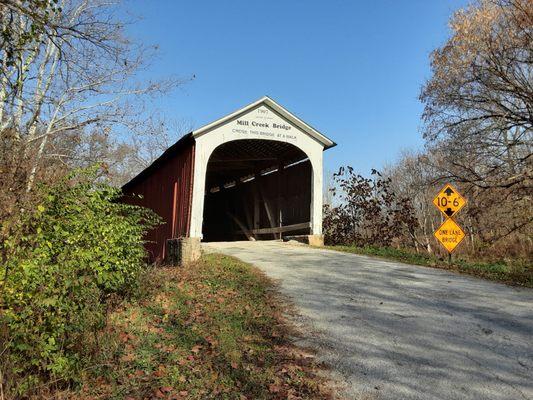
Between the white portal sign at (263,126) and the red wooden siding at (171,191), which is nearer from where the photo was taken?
the red wooden siding at (171,191)

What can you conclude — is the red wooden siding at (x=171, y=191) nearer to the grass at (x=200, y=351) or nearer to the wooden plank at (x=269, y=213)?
the wooden plank at (x=269, y=213)

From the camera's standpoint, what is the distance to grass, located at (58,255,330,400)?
3807 mm

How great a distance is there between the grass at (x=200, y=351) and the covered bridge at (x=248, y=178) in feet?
12.6

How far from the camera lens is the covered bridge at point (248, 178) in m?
11.9

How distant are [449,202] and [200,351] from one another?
724 cm

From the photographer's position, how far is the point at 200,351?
15.0 ft

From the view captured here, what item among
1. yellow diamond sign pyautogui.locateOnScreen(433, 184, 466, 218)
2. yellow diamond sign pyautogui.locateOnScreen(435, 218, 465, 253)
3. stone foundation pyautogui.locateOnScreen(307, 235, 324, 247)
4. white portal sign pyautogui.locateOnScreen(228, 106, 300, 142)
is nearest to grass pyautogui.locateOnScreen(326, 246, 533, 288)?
yellow diamond sign pyautogui.locateOnScreen(435, 218, 465, 253)

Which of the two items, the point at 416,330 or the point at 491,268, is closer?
the point at 416,330

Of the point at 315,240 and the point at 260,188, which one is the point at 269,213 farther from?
the point at 315,240

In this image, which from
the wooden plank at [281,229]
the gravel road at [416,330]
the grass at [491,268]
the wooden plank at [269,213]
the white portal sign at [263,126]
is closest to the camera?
the gravel road at [416,330]

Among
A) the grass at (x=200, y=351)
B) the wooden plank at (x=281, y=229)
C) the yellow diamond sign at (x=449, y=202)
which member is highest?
the yellow diamond sign at (x=449, y=202)

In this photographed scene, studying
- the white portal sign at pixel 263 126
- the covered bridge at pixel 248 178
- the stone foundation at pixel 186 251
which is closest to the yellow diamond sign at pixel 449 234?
the covered bridge at pixel 248 178

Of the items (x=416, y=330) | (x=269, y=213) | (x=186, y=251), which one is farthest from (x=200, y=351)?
(x=269, y=213)

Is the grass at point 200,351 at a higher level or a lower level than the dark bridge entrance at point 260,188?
lower
